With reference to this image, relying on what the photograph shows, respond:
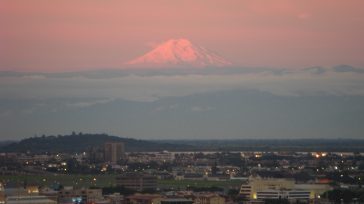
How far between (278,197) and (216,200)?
11.6 meters

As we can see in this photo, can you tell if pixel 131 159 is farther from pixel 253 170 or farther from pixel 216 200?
pixel 216 200

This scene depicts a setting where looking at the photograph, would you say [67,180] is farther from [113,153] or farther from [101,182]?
[113,153]

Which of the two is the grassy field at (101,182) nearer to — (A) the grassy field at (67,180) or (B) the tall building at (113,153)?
(A) the grassy field at (67,180)

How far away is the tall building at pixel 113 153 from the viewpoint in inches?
6875

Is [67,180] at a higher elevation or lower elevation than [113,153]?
lower

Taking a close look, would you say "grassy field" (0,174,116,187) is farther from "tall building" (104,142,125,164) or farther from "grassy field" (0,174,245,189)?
"tall building" (104,142,125,164)

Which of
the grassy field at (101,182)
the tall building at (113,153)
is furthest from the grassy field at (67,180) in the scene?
the tall building at (113,153)

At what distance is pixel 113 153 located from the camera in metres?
178

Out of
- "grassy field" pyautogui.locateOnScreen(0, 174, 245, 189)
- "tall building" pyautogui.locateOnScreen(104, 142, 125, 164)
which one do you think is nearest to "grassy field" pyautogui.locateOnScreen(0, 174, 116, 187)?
"grassy field" pyautogui.locateOnScreen(0, 174, 245, 189)

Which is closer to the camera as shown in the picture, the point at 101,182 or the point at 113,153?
the point at 101,182

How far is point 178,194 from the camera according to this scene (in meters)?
92.4

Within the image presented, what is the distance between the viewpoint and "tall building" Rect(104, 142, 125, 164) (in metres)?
175

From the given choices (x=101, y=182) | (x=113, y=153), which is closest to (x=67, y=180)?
(x=101, y=182)

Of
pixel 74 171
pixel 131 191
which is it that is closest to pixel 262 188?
pixel 131 191
